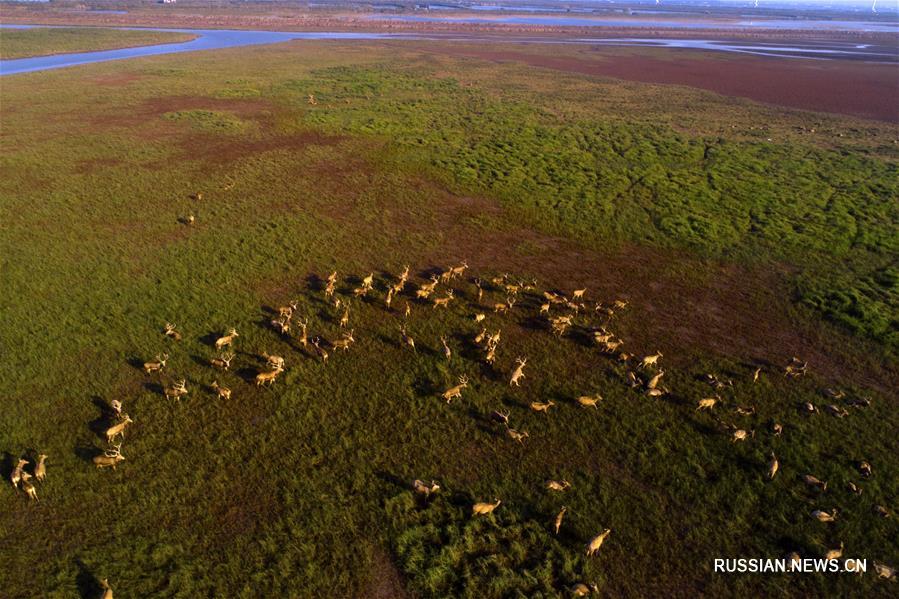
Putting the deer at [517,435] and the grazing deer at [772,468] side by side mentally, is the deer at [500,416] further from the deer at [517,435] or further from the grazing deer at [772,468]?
the grazing deer at [772,468]

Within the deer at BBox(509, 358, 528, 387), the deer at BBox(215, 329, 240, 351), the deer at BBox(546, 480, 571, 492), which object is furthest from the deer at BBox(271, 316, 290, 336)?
the deer at BBox(546, 480, 571, 492)

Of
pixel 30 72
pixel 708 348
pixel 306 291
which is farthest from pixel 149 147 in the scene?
pixel 30 72

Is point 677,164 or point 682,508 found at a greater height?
point 677,164

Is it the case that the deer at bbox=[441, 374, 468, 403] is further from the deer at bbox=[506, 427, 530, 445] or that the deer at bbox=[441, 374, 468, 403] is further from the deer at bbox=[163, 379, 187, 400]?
the deer at bbox=[163, 379, 187, 400]

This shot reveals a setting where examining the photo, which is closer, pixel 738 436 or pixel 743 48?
pixel 738 436

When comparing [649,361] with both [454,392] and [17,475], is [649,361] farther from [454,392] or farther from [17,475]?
[17,475]

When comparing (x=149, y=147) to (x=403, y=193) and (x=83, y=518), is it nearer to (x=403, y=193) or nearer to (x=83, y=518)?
(x=403, y=193)
